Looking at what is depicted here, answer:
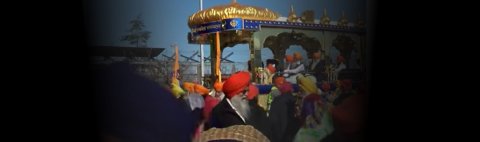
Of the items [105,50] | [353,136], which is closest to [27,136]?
[105,50]

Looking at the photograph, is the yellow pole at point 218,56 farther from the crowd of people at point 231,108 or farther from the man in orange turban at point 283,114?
the man in orange turban at point 283,114

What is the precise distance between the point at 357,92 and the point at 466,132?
0.37 metres

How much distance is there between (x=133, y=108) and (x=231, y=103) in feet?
1.05

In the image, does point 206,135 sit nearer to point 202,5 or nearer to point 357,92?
point 202,5

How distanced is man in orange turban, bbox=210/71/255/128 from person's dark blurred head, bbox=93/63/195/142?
0.43 feet

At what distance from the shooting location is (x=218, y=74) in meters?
1.52

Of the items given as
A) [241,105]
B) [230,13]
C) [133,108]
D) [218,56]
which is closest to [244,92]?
[241,105]

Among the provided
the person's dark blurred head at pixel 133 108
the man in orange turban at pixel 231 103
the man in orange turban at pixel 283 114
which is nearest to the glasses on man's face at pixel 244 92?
the man in orange turban at pixel 231 103

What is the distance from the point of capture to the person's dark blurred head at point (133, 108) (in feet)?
4.61

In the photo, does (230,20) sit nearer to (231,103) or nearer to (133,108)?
(231,103)

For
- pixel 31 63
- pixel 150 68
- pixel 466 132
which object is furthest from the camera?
pixel 466 132

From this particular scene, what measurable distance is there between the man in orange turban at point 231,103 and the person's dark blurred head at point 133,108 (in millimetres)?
131

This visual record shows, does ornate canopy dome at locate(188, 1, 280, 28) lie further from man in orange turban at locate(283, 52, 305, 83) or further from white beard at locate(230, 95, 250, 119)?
white beard at locate(230, 95, 250, 119)

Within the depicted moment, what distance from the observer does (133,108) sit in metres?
1.41
